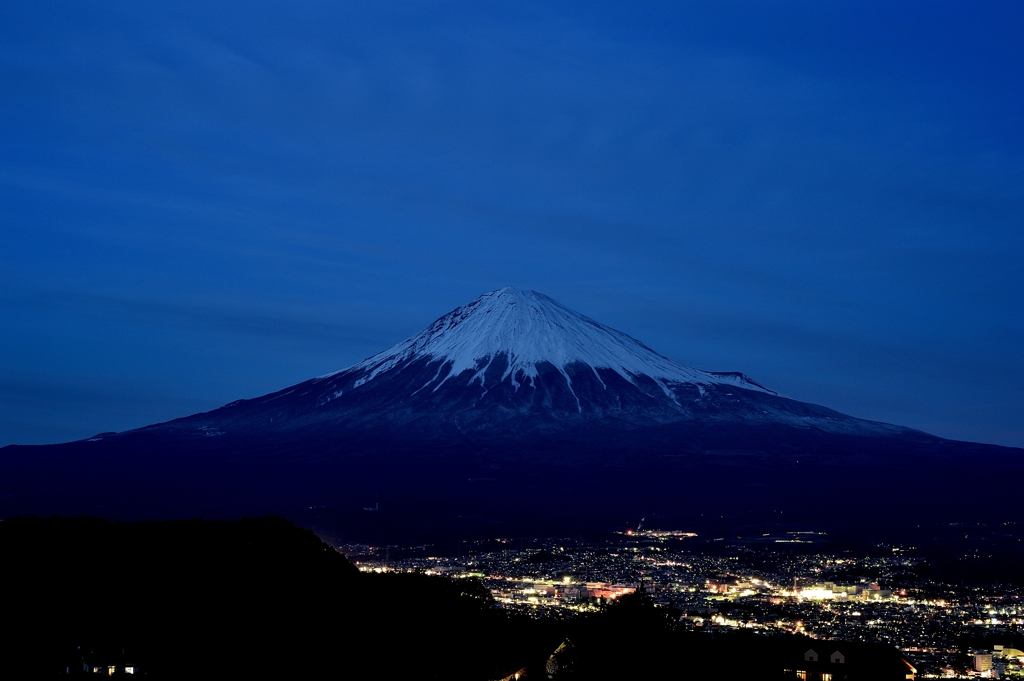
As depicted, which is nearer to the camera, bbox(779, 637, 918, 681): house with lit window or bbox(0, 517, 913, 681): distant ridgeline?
bbox(0, 517, 913, 681): distant ridgeline

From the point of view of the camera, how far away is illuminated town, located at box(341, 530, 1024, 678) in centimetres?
5294

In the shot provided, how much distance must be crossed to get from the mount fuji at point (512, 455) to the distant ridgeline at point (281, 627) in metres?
80.5

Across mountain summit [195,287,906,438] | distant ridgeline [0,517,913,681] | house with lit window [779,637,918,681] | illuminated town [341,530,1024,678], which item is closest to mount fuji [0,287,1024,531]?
mountain summit [195,287,906,438]

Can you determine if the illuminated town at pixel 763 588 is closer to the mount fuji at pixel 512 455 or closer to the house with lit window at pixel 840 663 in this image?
the house with lit window at pixel 840 663

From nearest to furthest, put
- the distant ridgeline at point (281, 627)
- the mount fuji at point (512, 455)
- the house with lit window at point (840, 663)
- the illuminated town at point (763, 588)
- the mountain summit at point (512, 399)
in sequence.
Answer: the distant ridgeline at point (281, 627) < the house with lit window at point (840, 663) < the illuminated town at point (763, 588) < the mount fuji at point (512, 455) < the mountain summit at point (512, 399)

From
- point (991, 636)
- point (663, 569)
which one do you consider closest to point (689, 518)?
point (663, 569)

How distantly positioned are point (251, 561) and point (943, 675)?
23.1 meters

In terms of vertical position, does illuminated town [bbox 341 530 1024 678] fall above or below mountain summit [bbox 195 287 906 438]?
below

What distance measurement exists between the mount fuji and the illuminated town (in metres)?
21.4

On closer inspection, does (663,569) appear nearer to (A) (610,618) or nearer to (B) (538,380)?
(A) (610,618)

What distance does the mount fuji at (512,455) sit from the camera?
14138 cm

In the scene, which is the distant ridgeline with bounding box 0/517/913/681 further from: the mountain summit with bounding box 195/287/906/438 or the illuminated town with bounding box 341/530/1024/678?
the mountain summit with bounding box 195/287/906/438

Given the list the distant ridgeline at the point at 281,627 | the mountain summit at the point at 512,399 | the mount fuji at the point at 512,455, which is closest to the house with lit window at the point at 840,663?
the distant ridgeline at the point at 281,627

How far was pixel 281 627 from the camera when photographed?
35438 millimetres
